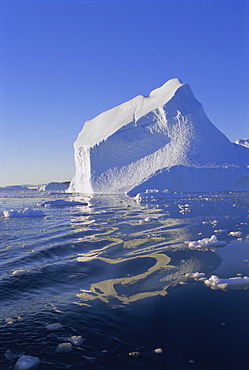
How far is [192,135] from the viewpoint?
106 feet

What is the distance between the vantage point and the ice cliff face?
28500 millimetres

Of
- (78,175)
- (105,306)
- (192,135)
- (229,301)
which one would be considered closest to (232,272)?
(229,301)

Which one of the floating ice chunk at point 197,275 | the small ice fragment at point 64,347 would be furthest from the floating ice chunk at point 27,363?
the floating ice chunk at point 197,275

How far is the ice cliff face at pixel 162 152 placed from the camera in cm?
2850

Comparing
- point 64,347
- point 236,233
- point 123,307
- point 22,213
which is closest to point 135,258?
point 123,307

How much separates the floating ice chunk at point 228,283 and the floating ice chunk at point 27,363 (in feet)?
7.50

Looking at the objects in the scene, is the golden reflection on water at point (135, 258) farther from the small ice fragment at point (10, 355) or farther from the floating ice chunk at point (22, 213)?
the floating ice chunk at point (22, 213)

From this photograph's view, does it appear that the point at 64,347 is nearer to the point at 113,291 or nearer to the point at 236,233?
the point at 113,291

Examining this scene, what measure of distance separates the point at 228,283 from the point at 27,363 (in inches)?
101

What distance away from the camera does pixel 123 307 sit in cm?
322

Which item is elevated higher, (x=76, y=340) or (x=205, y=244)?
(x=205, y=244)

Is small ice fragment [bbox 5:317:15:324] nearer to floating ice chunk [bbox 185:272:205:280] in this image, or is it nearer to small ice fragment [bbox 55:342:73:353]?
small ice fragment [bbox 55:342:73:353]

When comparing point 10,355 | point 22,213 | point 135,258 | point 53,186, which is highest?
point 53,186

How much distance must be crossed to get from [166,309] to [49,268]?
2206mm
